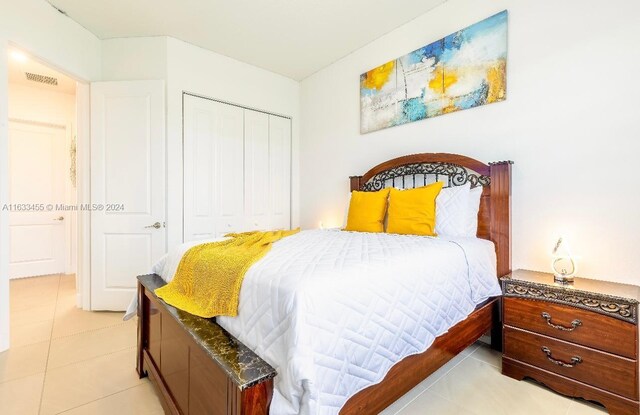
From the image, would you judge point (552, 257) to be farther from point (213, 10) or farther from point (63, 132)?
point (63, 132)

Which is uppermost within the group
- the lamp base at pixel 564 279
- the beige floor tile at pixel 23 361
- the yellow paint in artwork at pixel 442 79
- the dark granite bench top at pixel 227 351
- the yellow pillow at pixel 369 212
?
the yellow paint in artwork at pixel 442 79

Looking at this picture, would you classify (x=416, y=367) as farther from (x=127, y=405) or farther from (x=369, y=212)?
(x=127, y=405)

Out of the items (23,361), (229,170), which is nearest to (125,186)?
(229,170)

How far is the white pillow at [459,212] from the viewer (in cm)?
219

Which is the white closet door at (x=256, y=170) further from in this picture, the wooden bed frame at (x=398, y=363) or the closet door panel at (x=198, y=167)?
the wooden bed frame at (x=398, y=363)

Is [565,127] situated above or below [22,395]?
above

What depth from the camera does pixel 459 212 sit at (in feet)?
7.24

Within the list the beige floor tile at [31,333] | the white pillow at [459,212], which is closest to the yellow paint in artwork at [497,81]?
the white pillow at [459,212]

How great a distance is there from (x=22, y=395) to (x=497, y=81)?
3.74 metres

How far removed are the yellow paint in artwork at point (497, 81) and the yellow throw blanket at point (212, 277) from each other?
205 cm

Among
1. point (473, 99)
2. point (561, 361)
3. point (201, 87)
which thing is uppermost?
point (201, 87)

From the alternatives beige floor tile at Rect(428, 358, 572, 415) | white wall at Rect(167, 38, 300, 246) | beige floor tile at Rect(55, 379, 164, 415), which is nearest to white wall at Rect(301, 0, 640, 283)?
beige floor tile at Rect(428, 358, 572, 415)

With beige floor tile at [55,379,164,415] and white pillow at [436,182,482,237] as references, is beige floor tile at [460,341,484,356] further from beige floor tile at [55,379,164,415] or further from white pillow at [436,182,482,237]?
beige floor tile at [55,379,164,415]

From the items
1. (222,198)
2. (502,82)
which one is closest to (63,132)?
(222,198)
